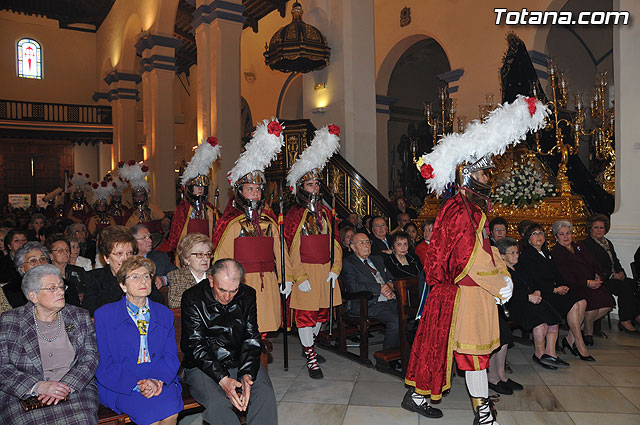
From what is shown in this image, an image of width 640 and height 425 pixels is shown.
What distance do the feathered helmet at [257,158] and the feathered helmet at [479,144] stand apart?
5.64ft

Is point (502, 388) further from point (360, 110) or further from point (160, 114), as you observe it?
Answer: point (160, 114)

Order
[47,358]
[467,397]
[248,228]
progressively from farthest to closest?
[248,228] → [467,397] → [47,358]

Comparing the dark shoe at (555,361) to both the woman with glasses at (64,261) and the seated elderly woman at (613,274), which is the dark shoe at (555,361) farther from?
the woman with glasses at (64,261)

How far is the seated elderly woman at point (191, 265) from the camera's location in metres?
4.09

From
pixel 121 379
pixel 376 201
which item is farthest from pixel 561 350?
pixel 121 379

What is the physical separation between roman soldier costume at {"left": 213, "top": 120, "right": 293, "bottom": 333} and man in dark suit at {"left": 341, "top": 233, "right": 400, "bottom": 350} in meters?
0.72

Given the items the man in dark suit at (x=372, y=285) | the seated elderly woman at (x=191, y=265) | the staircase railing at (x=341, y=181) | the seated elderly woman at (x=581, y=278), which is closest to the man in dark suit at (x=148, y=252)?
the seated elderly woman at (x=191, y=265)

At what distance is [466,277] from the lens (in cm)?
376

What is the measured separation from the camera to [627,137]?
7398 mm

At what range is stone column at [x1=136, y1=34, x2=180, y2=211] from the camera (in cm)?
1563

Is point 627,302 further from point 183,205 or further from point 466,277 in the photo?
point 183,205

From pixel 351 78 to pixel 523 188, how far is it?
385cm

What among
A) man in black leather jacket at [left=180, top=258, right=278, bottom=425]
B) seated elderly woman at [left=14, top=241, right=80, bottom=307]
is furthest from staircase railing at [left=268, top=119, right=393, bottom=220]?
man in black leather jacket at [left=180, top=258, right=278, bottom=425]

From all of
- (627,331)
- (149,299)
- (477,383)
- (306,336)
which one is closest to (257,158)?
(306,336)
